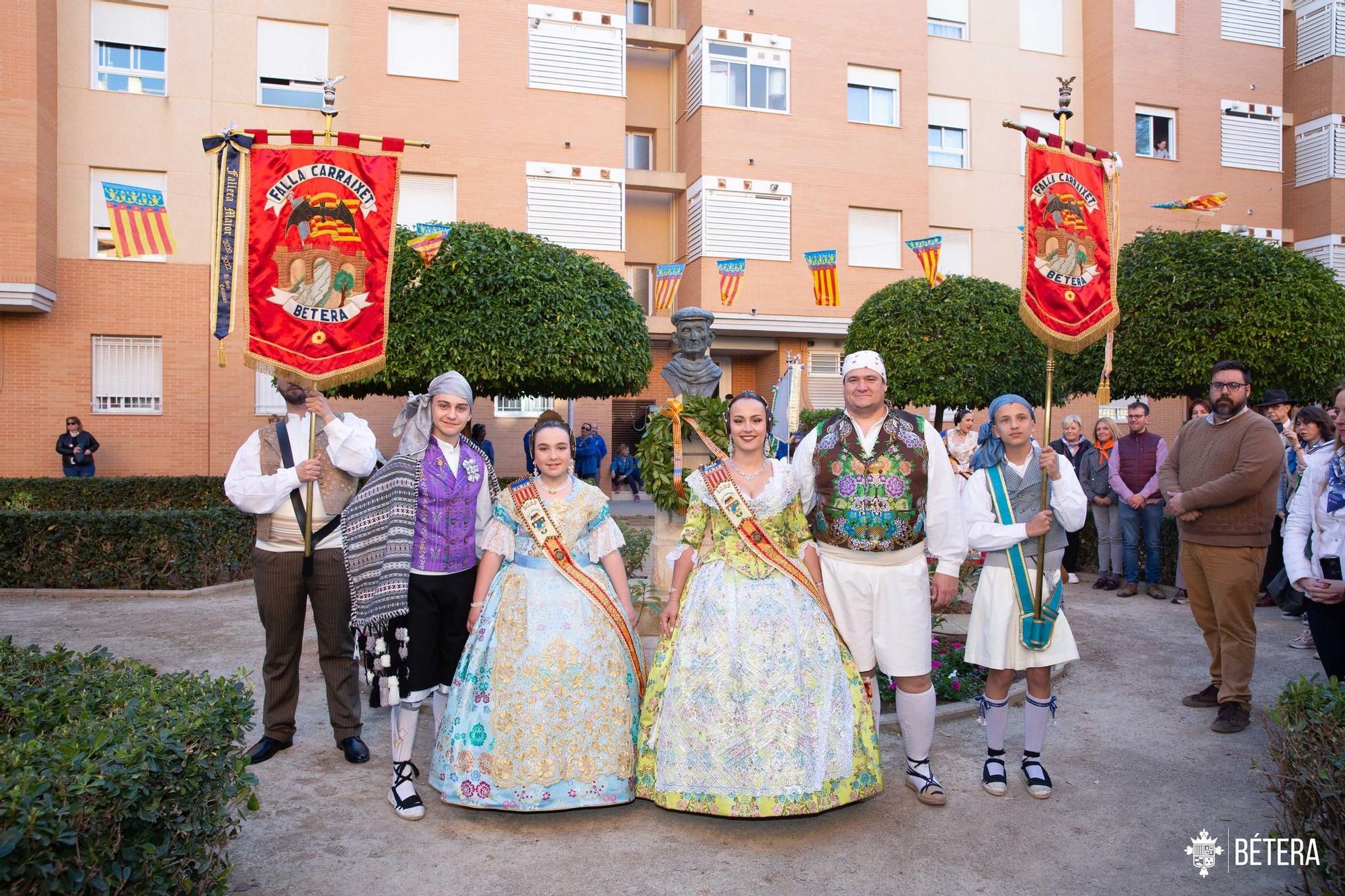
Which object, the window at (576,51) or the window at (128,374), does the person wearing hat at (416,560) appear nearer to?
the window at (128,374)

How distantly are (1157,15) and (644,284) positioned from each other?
13.9 metres

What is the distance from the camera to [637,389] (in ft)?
50.2

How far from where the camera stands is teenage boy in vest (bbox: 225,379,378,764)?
5.00m

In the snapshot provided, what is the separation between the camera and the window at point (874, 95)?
2097 cm

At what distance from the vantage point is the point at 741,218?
20.2 m

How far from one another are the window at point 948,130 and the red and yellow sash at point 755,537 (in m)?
19.8

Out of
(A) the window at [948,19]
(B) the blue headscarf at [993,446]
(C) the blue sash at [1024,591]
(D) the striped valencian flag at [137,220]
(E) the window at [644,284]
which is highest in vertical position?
(A) the window at [948,19]

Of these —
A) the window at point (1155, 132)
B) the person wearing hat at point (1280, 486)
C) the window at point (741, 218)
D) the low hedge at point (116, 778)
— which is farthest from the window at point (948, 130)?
the low hedge at point (116, 778)

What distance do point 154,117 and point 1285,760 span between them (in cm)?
1981

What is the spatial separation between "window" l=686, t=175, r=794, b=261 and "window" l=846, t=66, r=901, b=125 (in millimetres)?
2590

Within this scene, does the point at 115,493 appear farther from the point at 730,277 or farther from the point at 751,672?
the point at 751,672

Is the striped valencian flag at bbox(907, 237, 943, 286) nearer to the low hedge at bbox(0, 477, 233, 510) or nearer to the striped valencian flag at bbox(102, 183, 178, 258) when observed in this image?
the striped valencian flag at bbox(102, 183, 178, 258)

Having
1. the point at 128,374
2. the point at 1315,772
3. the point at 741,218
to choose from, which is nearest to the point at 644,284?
the point at 741,218

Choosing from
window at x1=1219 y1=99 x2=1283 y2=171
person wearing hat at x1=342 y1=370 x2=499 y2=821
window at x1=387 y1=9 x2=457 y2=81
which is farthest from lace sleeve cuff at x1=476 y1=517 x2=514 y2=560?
window at x1=1219 y1=99 x2=1283 y2=171
